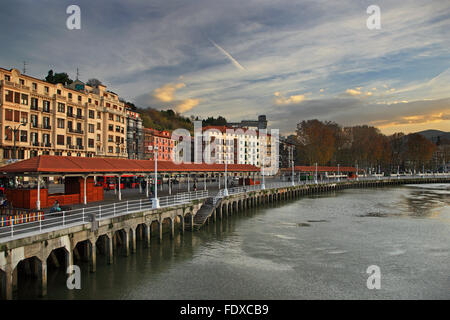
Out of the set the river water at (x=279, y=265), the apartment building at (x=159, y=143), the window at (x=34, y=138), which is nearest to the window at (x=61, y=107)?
the window at (x=34, y=138)

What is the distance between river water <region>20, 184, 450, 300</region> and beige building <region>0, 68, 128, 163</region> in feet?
100.0

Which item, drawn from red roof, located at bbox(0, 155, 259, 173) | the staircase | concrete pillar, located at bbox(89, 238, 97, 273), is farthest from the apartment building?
concrete pillar, located at bbox(89, 238, 97, 273)

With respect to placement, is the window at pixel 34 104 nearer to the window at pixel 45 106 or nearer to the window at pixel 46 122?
the window at pixel 45 106

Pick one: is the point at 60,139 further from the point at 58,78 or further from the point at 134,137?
the point at 134,137

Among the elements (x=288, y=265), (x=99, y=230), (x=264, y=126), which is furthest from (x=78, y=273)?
(x=264, y=126)

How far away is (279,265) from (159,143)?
4134 inches

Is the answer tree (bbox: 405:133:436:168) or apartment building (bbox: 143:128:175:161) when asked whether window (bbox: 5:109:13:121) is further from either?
tree (bbox: 405:133:436:168)

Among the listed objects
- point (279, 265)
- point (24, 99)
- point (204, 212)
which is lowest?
point (279, 265)

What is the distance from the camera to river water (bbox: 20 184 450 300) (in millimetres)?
19109

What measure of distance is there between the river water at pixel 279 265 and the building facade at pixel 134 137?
214ft

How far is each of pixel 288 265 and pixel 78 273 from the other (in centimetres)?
1400

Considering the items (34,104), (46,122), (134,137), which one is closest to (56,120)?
(46,122)

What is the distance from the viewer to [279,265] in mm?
23703
